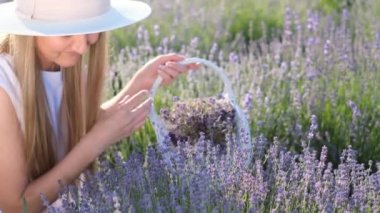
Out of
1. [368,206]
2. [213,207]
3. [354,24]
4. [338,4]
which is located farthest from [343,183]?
[338,4]

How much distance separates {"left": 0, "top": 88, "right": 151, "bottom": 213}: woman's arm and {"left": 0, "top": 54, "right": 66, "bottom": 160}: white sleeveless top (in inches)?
1.5

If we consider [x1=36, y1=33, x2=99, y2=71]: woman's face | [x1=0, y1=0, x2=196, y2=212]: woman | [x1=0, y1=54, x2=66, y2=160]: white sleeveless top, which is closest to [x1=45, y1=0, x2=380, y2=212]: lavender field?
[x1=0, y1=0, x2=196, y2=212]: woman

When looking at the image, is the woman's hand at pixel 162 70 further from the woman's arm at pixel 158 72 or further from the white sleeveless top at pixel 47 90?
the white sleeveless top at pixel 47 90

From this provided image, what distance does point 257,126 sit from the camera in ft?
12.8

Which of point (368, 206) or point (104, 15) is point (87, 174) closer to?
point (104, 15)

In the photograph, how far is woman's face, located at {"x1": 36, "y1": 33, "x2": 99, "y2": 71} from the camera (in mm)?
2990

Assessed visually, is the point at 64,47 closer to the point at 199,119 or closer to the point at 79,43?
the point at 79,43

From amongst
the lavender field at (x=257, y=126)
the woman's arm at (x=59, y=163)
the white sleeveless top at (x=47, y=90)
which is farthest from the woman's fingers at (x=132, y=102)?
the white sleeveless top at (x=47, y=90)

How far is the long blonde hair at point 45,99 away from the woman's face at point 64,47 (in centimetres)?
4

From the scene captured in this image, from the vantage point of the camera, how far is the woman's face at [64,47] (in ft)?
9.81

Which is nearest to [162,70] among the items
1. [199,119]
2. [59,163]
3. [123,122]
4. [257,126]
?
[199,119]

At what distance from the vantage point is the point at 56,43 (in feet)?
9.93

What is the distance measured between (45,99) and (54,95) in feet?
0.31

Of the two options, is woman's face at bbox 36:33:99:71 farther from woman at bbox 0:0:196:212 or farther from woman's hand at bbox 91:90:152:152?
woman's hand at bbox 91:90:152:152
